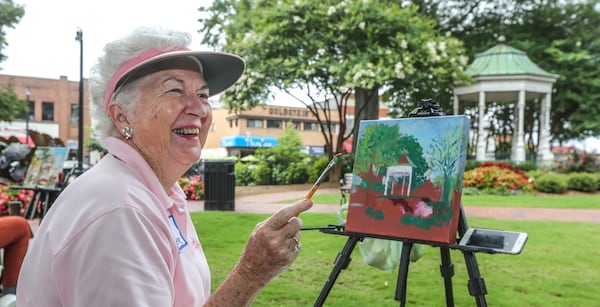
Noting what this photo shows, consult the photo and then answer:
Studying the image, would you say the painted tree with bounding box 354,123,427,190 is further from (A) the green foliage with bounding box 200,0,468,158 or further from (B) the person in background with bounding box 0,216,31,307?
(A) the green foliage with bounding box 200,0,468,158

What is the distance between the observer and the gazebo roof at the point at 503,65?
17123 mm

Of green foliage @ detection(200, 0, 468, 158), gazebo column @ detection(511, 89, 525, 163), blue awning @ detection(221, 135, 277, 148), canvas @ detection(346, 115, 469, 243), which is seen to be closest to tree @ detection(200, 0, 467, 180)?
green foliage @ detection(200, 0, 468, 158)

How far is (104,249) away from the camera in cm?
112

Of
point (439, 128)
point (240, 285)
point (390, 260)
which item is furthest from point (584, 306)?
point (240, 285)

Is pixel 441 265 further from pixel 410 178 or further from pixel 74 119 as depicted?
pixel 74 119

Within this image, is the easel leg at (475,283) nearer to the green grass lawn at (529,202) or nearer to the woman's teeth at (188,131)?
the woman's teeth at (188,131)

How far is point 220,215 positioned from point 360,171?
6564 mm

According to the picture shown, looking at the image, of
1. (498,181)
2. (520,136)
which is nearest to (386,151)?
(498,181)

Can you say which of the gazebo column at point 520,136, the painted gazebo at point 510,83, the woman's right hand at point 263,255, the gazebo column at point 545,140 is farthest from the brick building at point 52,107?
the woman's right hand at point 263,255

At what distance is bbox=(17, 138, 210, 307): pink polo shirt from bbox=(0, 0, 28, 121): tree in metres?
21.3

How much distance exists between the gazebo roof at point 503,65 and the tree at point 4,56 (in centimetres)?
1857

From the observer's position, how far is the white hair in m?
1.51

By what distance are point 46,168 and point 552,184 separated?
13.5m

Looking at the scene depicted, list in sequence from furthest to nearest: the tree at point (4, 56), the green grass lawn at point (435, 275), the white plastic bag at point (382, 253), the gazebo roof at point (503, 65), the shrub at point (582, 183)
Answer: the tree at point (4, 56), the gazebo roof at point (503, 65), the shrub at point (582, 183), the green grass lawn at point (435, 275), the white plastic bag at point (382, 253)
